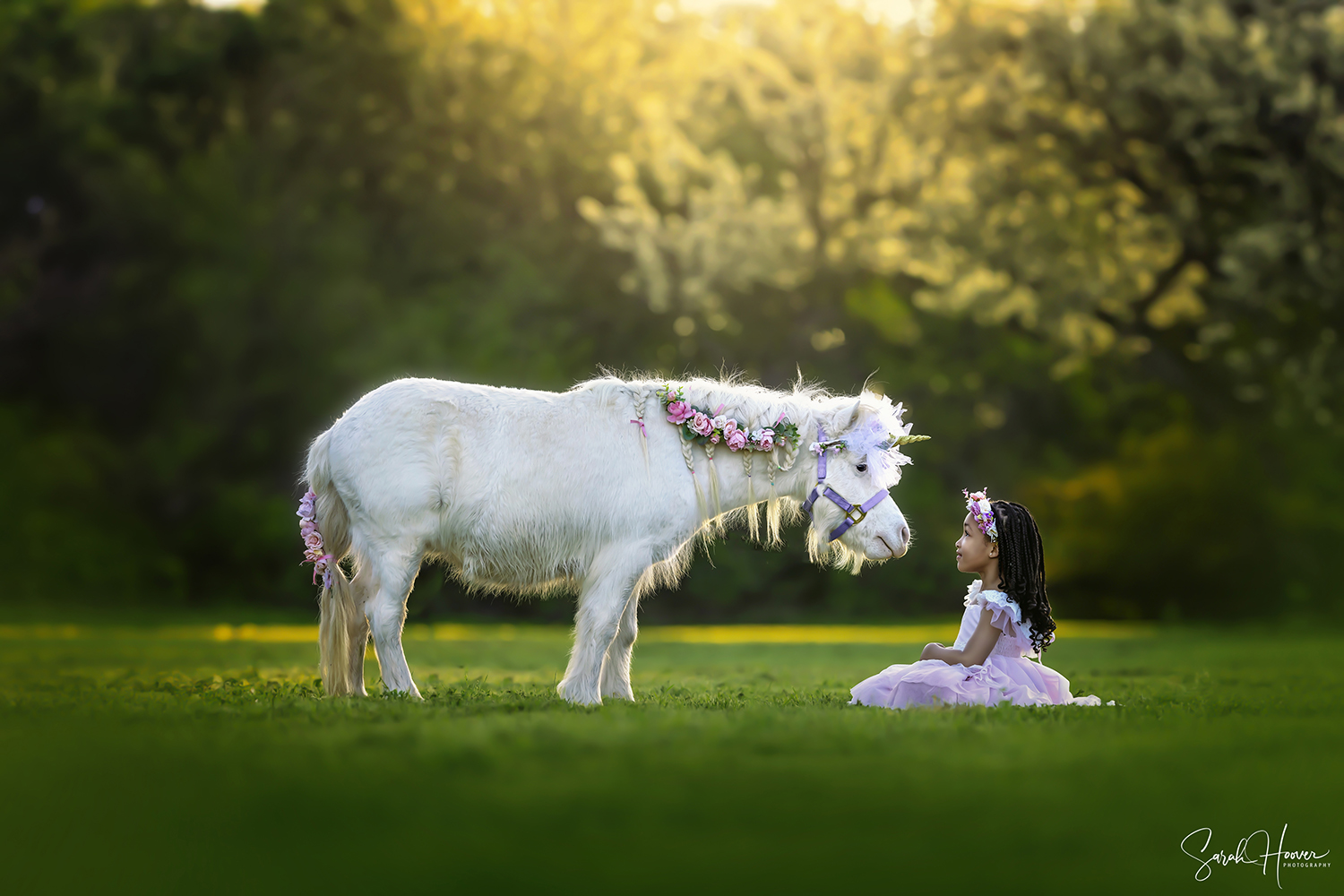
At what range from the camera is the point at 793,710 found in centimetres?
712

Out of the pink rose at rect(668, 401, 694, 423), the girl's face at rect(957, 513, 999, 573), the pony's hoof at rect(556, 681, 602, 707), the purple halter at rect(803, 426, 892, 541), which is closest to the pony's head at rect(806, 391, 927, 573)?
the purple halter at rect(803, 426, 892, 541)

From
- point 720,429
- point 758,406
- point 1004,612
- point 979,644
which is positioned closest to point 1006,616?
point 1004,612

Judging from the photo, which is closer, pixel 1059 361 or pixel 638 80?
pixel 1059 361

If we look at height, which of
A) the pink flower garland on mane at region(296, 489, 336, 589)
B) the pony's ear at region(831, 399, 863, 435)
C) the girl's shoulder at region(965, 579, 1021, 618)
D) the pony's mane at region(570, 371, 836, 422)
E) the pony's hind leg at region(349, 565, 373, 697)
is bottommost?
the pony's hind leg at region(349, 565, 373, 697)

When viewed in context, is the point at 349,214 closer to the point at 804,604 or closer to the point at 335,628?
the point at 804,604

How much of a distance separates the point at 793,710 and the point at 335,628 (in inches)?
123

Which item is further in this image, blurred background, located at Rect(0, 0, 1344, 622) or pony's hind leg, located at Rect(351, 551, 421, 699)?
blurred background, located at Rect(0, 0, 1344, 622)

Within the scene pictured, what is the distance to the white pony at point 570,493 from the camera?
7465mm

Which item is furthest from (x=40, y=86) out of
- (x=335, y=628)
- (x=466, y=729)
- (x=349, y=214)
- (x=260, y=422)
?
(x=466, y=729)

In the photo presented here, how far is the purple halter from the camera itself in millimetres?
7719

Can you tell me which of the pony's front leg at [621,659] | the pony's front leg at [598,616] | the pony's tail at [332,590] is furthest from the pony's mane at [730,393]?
the pony's tail at [332,590]

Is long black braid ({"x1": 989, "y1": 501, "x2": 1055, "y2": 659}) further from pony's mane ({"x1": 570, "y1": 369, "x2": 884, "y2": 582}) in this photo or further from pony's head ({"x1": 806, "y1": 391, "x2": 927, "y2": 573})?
pony's mane ({"x1": 570, "y1": 369, "x2": 884, "y2": 582})

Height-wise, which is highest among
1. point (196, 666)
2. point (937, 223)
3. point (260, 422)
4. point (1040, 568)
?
point (937, 223)

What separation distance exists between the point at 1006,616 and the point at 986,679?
52cm
